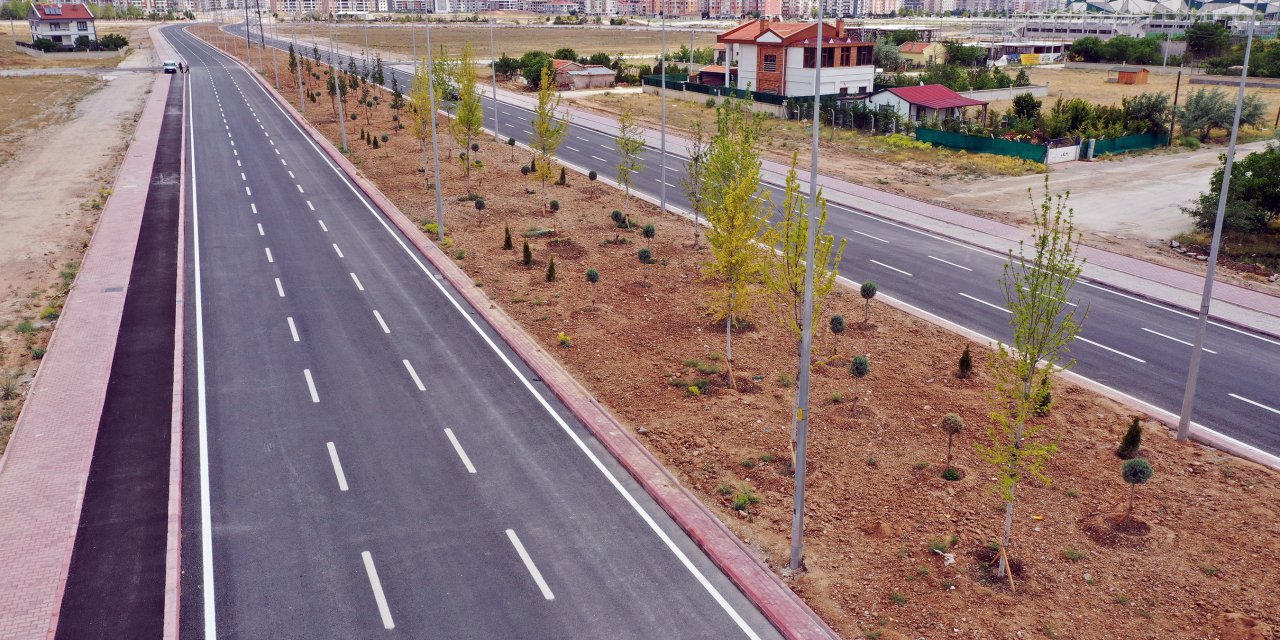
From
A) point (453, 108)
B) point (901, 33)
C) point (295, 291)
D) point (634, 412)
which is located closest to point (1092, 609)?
point (634, 412)

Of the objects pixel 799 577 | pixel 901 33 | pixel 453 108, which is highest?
pixel 901 33

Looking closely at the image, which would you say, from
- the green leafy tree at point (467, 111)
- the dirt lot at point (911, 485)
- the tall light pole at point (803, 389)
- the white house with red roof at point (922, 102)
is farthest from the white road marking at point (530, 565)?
the white house with red roof at point (922, 102)

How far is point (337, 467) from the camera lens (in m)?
18.8

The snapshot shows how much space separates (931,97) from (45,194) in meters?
61.7

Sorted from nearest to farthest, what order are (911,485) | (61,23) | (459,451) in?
1. (911,485)
2. (459,451)
3. (61,23)

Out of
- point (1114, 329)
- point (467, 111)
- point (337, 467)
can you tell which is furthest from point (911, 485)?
point (467, 111)

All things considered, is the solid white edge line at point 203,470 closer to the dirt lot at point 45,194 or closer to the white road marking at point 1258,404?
the dirt lot at point 45,194

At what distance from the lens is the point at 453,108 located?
2879 inches

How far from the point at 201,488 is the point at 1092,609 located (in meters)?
17.7

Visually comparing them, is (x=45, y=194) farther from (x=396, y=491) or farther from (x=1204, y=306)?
(x=1204, y=306)

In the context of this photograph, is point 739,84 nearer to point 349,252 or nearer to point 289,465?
point 349,252

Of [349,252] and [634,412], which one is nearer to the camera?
[634,412]

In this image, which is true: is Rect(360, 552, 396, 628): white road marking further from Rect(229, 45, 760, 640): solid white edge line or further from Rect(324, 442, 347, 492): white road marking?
Rect(229, 45, 760, 640): solid white edge line

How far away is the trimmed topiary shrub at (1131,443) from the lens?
18766mm
